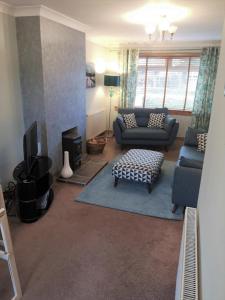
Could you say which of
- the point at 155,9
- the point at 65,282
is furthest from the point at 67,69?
the point at 65,282

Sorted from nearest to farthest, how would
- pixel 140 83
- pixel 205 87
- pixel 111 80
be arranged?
pixel 205 87
pixel 111 80
pixel 140 83

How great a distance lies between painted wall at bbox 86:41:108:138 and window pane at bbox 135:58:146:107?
91cm

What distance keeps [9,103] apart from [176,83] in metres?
4.47

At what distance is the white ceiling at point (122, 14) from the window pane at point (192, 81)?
4.29ft

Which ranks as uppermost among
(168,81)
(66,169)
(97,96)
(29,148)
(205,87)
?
(168,81)

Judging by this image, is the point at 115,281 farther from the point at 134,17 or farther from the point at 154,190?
the point at 134,17

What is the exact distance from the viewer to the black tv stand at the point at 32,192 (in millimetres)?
2662

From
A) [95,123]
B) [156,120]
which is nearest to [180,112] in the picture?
[156,120]

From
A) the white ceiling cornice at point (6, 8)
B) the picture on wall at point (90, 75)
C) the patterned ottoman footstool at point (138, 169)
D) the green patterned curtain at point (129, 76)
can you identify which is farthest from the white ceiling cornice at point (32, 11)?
the green patterned curtain at point (129, 76)

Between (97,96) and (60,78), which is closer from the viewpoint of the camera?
(60,78)

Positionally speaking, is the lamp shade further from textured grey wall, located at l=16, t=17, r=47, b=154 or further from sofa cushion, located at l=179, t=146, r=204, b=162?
textured grey wall, located at l=16, t=17, r=47, b=154

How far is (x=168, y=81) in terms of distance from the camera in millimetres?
6344

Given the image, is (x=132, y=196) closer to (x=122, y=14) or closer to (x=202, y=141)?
(x=202, y=141)

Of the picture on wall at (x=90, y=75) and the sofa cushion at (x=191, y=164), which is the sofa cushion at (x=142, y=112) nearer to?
the picture on wall at (x=90, y=75)
